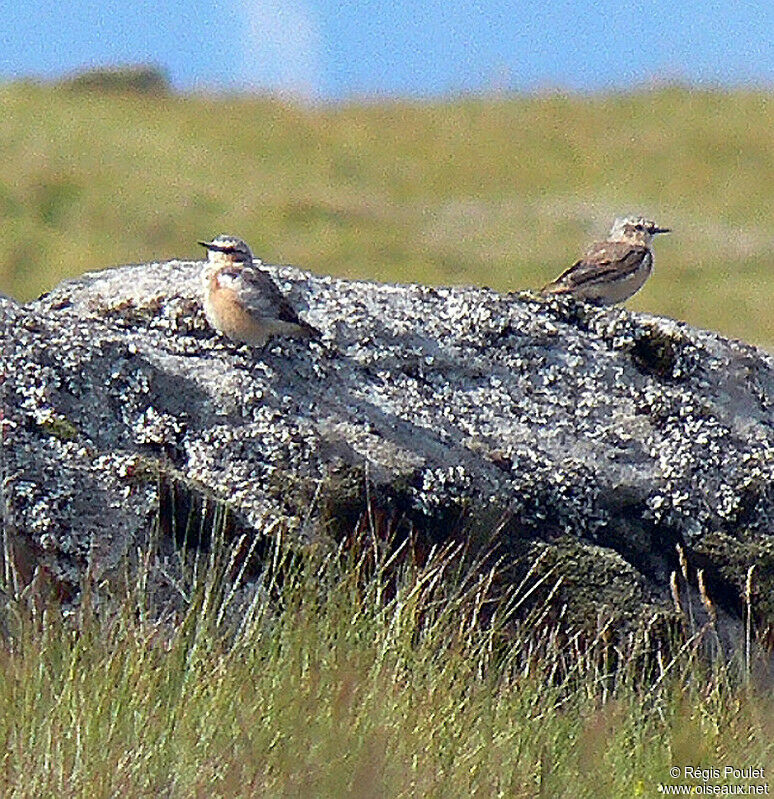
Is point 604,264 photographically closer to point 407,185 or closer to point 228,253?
point 228,253

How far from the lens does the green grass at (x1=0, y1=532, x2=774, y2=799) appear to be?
5.32 metres

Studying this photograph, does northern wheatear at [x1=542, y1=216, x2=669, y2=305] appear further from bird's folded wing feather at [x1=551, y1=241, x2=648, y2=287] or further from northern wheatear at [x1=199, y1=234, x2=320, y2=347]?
northern wheatear at [x1=199, y1=234, x2=320, y2=347]

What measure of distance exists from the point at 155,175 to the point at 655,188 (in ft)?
24.7

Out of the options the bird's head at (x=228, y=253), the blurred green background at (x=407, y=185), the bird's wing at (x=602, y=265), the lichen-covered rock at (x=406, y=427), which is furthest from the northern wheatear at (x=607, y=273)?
the blurred green background at (x=407, y=185)

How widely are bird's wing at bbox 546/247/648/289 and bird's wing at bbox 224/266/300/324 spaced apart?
169cm

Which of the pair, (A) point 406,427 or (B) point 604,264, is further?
(B) point 604,264

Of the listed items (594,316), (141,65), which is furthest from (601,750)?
(141,65)

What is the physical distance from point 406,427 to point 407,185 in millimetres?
21996

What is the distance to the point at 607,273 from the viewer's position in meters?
9.08

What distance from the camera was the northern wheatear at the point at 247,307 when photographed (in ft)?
24.1

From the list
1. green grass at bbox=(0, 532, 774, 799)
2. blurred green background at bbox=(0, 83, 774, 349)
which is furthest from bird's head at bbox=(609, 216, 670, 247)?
blurred green background at bbox=(0, 83, 774, 349)

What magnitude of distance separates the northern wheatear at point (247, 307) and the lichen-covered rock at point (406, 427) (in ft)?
0.25

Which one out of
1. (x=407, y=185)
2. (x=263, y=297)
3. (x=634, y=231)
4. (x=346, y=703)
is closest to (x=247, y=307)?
(x=263, y=297)

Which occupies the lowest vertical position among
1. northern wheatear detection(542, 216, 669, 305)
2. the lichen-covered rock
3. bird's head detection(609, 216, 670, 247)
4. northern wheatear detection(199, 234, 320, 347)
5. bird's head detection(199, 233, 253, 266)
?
the lichen-covered rock
